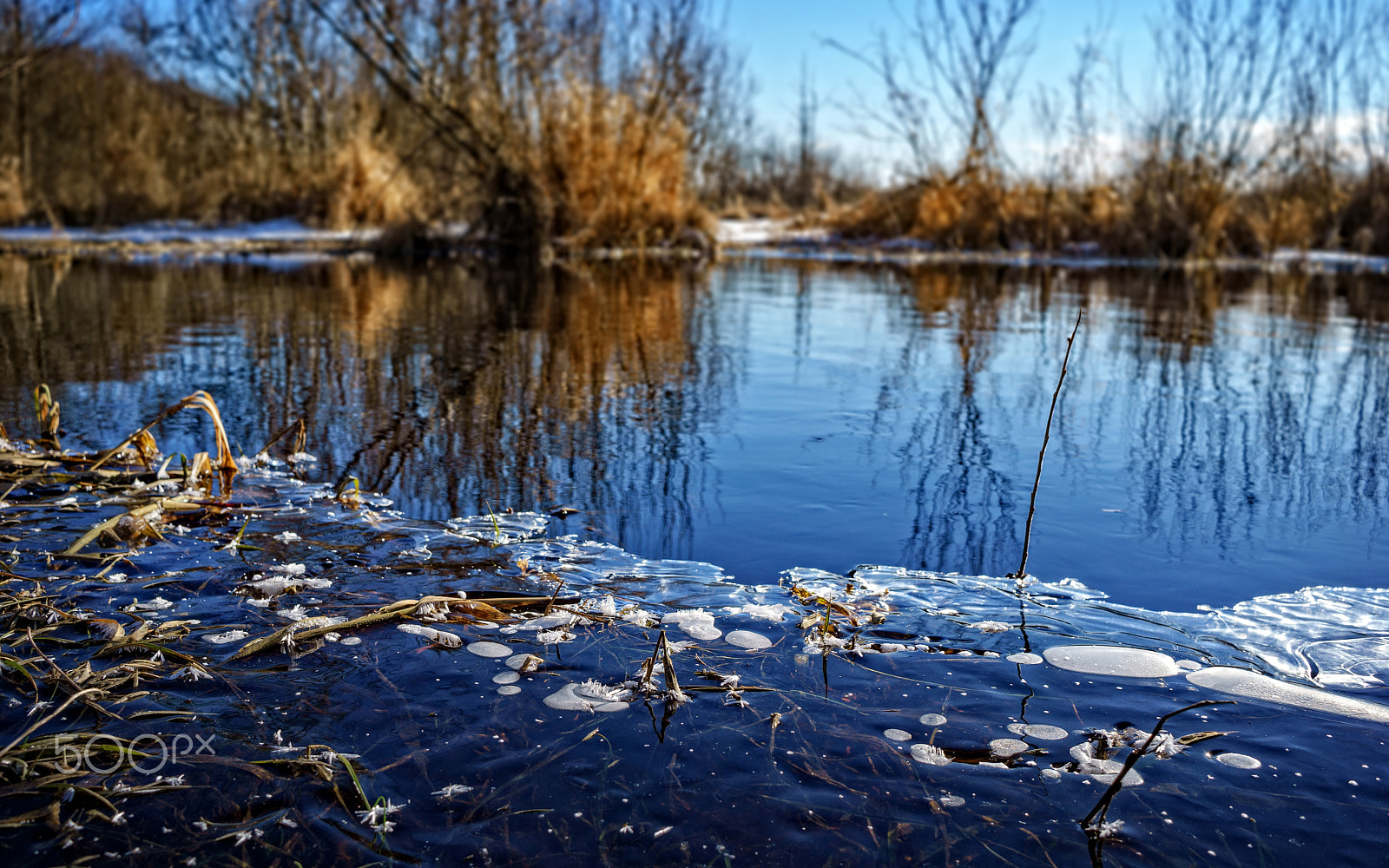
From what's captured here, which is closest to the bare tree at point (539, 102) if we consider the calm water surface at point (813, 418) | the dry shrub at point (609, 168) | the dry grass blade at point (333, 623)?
the dry shrub at point (609, 168)

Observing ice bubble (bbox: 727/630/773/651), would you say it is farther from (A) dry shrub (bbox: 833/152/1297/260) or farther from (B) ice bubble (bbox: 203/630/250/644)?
(A) dry shrub (bbox: 833/152/1297/260)

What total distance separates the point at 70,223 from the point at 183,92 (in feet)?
21.9

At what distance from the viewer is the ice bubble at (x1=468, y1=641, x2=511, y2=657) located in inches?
84.0

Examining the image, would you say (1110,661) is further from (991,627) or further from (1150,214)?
(1150,214)

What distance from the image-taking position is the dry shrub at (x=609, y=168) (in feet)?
51.9

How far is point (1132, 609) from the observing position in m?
2.46

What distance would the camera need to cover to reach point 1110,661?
2.14 m

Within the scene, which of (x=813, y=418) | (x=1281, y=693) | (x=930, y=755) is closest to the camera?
(x=930, y=755)

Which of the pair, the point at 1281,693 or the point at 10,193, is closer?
the point at 1281,693

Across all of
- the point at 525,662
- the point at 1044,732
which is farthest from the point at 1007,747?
the point at 525,662

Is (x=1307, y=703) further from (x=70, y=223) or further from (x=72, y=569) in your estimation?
(x=70, y=223)

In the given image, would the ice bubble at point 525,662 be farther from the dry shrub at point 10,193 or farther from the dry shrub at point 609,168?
the dry shrub at point 10,193

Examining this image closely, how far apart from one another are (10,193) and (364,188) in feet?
24.3

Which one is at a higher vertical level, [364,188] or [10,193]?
[364,188]
